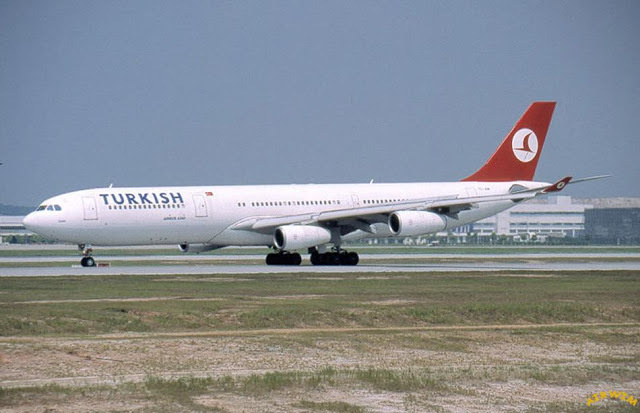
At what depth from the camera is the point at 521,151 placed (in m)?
72.7

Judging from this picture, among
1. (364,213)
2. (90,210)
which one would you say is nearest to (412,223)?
(364,213)

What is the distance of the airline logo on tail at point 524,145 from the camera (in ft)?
238

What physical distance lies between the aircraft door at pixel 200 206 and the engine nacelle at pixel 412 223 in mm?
10339

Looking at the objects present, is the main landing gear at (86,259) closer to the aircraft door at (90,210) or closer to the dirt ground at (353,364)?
the aircraft door at (90,210)

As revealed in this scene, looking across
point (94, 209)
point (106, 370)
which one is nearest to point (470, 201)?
point (94, 209)

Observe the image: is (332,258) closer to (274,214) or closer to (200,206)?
(274,214)

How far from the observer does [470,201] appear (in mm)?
63031

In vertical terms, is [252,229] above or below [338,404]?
above

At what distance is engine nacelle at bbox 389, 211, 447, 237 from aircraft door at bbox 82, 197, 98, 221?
16.2 m

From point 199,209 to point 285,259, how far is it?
19.2 ft

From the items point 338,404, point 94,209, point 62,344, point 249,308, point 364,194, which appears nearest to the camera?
point 338,404

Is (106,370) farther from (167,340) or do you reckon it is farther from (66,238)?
(66,238)

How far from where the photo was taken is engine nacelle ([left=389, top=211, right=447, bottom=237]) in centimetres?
6219

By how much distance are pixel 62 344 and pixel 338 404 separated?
8.84 metres
